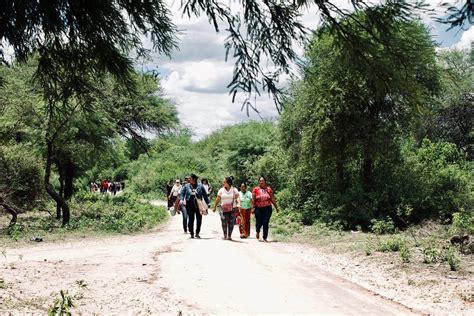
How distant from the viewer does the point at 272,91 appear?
4.86 metres

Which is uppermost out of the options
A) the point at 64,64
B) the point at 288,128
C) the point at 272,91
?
the point at 288,128

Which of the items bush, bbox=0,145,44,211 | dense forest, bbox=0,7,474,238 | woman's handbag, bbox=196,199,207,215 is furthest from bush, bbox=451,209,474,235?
bush, bbox=0,145,44,211

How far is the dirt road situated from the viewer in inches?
281

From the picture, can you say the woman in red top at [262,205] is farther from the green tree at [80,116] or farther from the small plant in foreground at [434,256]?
the small plant in foreground at [434,256]

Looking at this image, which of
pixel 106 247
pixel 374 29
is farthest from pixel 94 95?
pixel 106 247

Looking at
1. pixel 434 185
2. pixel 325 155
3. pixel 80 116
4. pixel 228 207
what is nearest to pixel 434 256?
pixel 228 207

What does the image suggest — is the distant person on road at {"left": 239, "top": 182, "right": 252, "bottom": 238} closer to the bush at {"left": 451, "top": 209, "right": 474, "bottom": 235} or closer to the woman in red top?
the woman in red top

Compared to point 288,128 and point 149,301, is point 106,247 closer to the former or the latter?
point 149,301

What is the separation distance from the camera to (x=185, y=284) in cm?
845

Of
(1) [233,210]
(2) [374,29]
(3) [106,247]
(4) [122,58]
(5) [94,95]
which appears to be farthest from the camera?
(1) [233,210]

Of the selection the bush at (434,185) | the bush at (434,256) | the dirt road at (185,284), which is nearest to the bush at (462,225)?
the bush at (434,256)

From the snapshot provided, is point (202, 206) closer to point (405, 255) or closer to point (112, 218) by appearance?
point (405, 255)

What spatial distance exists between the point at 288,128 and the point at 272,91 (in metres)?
18.4

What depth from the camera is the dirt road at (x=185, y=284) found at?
713cm
